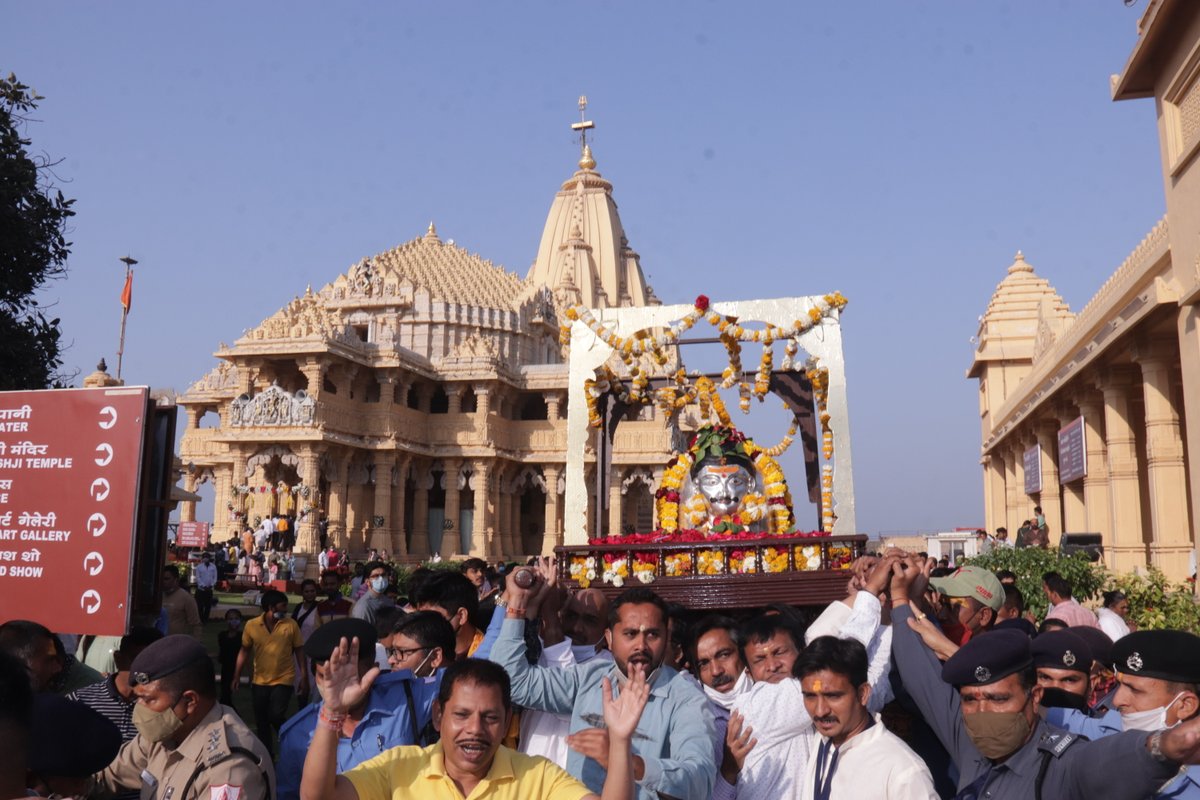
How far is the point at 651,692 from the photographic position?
3828 mm

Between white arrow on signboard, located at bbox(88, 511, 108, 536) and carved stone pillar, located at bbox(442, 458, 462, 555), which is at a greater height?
carved stone pillar, located at bbox(442, 458, 462, 555)

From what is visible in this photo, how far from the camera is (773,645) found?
14.7 feet

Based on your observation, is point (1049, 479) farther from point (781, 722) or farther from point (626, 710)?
point (626, 710)

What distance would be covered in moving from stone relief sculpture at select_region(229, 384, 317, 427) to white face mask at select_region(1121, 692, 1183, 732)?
30.8 metres

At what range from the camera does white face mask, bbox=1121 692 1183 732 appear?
343 cm

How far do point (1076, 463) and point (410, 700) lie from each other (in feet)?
73.9

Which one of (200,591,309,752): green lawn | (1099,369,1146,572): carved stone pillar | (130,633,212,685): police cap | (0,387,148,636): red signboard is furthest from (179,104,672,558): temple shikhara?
(130,633,212,685): police cap

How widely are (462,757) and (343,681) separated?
45 centimetres

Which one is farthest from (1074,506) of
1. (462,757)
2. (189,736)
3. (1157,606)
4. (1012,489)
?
(189,736)

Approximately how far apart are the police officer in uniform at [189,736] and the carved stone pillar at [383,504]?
3173 centimetres

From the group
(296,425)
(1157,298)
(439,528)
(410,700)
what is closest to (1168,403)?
(1157,298)

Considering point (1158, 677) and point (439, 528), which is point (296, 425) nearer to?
point (439, 528)

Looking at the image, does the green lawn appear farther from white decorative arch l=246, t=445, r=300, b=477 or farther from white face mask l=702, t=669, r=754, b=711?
white decorative arch l=246, t=445, r=300, b=477

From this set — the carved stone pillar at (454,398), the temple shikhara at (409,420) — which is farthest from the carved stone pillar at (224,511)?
the carved stone pillar at (454,398)
